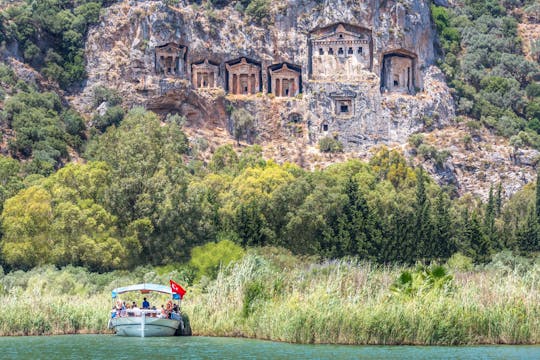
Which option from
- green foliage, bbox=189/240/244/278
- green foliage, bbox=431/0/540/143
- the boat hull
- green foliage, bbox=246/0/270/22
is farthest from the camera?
green foliage, bbox=431/0/540/143

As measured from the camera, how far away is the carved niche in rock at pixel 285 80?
466ft

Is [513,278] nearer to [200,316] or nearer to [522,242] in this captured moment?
[200,316]

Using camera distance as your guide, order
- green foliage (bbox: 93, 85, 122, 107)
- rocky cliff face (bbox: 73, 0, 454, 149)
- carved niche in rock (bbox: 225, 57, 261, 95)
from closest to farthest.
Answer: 1. green foliage (bbox: 93, 85, 122, 107)
2. rocky cliff face (bbox: 73, 0, 454, 149)
3. carved niche in rock (bbox: 225, 57, 261, 95)

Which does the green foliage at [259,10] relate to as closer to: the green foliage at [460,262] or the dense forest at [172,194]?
the dense forest at [172,194]

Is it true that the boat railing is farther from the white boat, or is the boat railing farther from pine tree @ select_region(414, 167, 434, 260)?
pine tree @ select_region(414, 167, 434, 260)

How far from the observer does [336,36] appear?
5517 inches

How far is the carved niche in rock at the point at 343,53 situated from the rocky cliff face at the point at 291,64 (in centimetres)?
10

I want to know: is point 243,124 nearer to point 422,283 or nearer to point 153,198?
point 153,198

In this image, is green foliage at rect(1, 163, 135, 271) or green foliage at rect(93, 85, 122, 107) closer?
green foliage at rect(1, 163, 135, 271)

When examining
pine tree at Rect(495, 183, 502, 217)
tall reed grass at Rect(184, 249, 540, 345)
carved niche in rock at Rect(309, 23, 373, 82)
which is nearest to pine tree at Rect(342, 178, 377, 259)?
pine tree at Rect(495, 183, 502, 217)

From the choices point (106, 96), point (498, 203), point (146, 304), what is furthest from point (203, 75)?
point (146, 304)

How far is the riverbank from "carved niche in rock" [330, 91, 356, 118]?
6432 cm

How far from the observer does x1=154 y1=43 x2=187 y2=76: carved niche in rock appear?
139 metres

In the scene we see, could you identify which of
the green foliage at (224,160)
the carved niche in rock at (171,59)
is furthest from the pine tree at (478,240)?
the carved niche in rock at (171,59)
